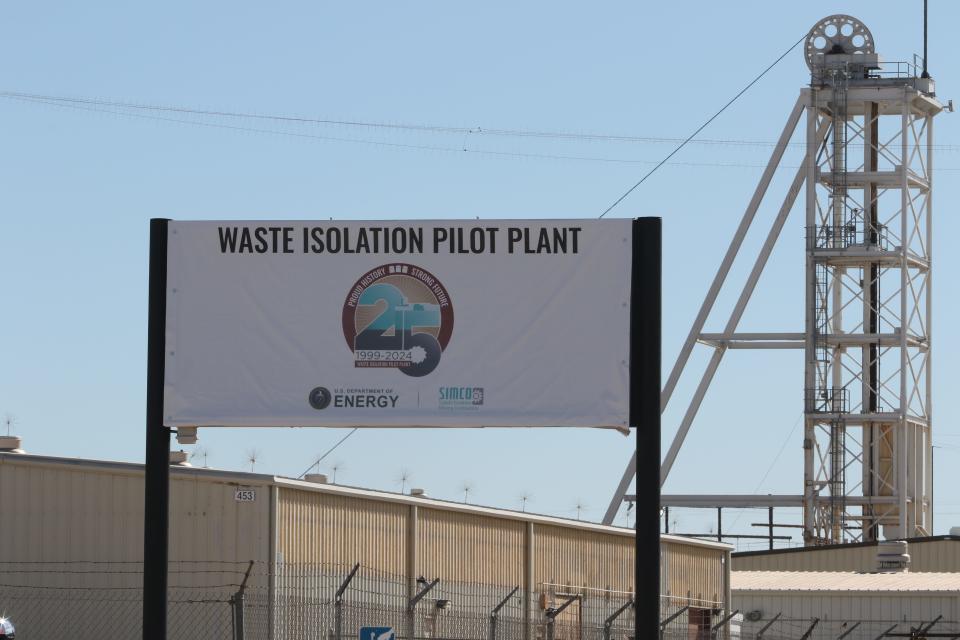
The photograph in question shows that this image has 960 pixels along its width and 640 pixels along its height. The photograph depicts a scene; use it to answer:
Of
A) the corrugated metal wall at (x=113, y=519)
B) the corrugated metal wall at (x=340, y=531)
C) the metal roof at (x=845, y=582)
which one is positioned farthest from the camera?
the metal roof at (x=845, y=582)

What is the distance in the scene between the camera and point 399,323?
687 inches

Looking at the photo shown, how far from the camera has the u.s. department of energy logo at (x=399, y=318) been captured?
57.1 feet

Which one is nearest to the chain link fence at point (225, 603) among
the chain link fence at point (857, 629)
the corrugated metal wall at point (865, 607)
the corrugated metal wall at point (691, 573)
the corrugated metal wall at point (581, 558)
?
the corrugated metal wall at point (581, 558)

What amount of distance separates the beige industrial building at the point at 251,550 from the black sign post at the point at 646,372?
13.1 m

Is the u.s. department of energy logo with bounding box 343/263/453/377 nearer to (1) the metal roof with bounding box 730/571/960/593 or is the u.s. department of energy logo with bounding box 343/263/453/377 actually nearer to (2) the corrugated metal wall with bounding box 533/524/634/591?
(2) the corrugated metal wall with bounding box 533/524/634/591

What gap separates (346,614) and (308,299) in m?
15.5

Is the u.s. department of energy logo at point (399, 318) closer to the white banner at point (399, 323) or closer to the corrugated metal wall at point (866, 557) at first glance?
the white banner at point (399, 323)

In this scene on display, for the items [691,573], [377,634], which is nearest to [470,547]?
[691,573]

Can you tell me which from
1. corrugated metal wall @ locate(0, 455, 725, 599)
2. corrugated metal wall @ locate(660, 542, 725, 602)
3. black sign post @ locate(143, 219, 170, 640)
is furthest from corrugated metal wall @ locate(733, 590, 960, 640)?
black sign post @ locate(143, 219, 170, 640)

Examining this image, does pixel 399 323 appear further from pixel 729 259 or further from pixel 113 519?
pixel 729 259

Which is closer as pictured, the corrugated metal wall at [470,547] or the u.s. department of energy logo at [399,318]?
the u.s. department of energy logo at [399,318]

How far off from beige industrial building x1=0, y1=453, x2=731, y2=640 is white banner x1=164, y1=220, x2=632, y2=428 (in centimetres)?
1255

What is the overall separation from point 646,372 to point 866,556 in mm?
42484

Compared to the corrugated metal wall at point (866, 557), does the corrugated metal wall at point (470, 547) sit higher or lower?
higher
